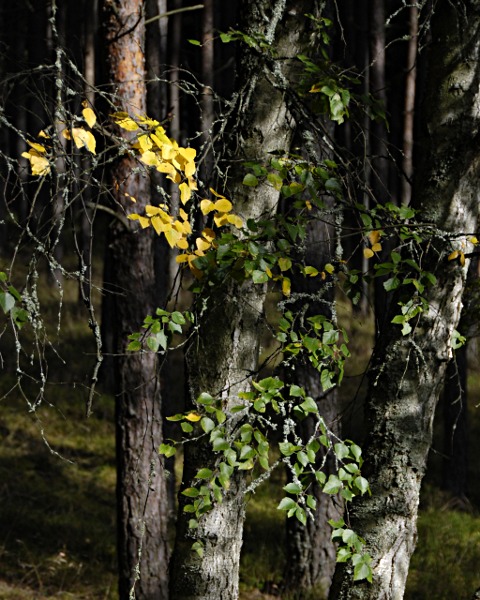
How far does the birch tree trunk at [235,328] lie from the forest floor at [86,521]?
2695 mm

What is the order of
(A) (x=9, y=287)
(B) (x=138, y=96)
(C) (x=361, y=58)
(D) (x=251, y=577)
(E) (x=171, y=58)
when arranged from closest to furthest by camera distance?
(A) (x=9, y=287) → (B) (x=138, y=96) → (D) (x=251, y=577) → (C) (x=361, y=58) → (E) (x=171, y=58)

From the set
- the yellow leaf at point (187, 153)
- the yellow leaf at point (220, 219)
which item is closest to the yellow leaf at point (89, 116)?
the yellow leaf at point (187, 153)

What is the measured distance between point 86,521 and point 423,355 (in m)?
6.76

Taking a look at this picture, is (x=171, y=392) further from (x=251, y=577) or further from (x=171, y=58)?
(x=171, y=58)

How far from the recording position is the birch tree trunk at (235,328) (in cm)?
405

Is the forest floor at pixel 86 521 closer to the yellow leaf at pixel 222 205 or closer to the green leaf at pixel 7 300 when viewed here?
the yellow leaf at pixel 222 205

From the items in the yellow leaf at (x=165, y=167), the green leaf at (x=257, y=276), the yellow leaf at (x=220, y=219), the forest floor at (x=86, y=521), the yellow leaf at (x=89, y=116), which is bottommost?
the forest floor at (x=86, y=521)

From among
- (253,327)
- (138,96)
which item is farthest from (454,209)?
(138,96)

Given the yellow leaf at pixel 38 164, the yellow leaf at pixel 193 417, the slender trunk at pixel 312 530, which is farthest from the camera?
the slender trunk at pixel 312 530

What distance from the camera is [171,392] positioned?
14.3 meters

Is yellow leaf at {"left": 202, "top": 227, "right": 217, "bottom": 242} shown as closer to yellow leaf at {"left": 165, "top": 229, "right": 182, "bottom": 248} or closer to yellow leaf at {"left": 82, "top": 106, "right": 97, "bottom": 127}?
yellow leaf at {"left": 165, "top": 229, "right": 182, "bottom": 248}

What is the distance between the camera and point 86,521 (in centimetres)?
984

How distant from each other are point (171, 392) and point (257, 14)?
10794mm

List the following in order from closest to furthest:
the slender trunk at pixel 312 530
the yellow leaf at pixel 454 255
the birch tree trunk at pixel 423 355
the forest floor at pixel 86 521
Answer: the yellow leaf at pixel 454 255 → the birch tree trunk at pixel 423 355 → the slender trunk at pixel 312 530 → the forest floor at pixel 86 521
